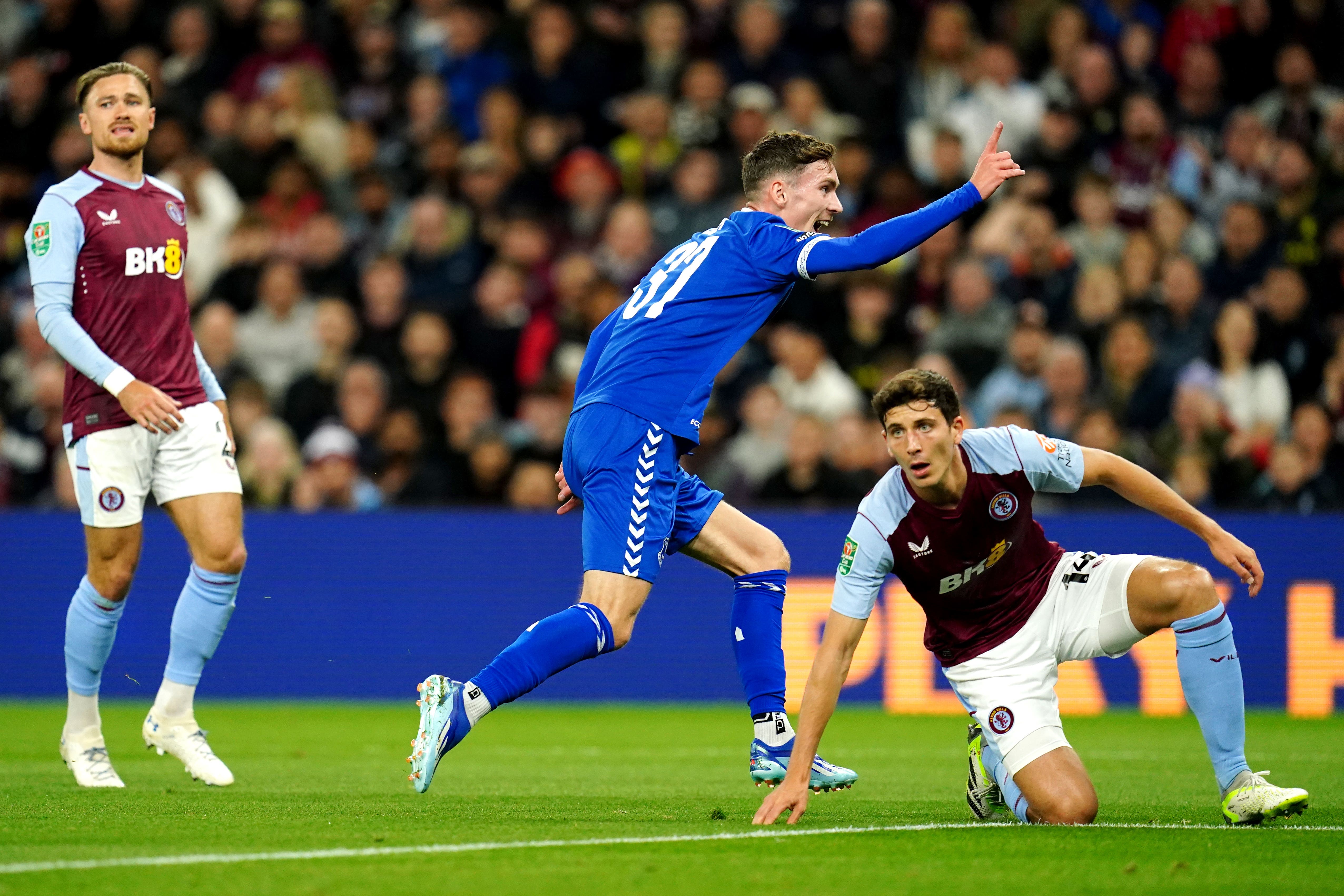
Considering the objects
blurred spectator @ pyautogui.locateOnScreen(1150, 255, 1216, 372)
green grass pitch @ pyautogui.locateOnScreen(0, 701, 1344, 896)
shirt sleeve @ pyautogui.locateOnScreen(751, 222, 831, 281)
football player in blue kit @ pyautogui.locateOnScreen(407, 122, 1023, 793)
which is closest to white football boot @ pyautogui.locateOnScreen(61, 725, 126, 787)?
green grass pitch @ pyautogui.locateOnScreen(0, 701, 1344, 896)

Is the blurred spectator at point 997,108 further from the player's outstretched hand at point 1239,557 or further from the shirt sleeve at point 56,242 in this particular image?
the player's outstretched hand at point 1239,557

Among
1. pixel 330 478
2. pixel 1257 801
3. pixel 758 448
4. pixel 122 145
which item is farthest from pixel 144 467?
pixel 758 448

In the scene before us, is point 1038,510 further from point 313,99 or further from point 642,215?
point 313,99

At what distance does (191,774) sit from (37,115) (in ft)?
33.0

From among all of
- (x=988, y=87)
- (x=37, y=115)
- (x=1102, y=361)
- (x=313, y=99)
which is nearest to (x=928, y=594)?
(x=1102, y=361)

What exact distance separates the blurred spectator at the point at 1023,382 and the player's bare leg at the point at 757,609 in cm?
596

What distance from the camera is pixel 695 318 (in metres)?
Result: 6.14

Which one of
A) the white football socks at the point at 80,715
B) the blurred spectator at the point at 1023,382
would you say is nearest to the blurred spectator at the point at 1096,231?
the blurred spectator at the point at 1023,382

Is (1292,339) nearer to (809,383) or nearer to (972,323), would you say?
(972,323)

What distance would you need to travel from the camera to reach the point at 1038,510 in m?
11.9

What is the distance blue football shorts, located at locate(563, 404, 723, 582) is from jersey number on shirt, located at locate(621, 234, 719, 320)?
0.43 m

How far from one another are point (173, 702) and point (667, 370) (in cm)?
249

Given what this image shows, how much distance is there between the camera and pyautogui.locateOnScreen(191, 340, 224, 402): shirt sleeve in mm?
7070

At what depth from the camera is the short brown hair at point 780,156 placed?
6188 mm
